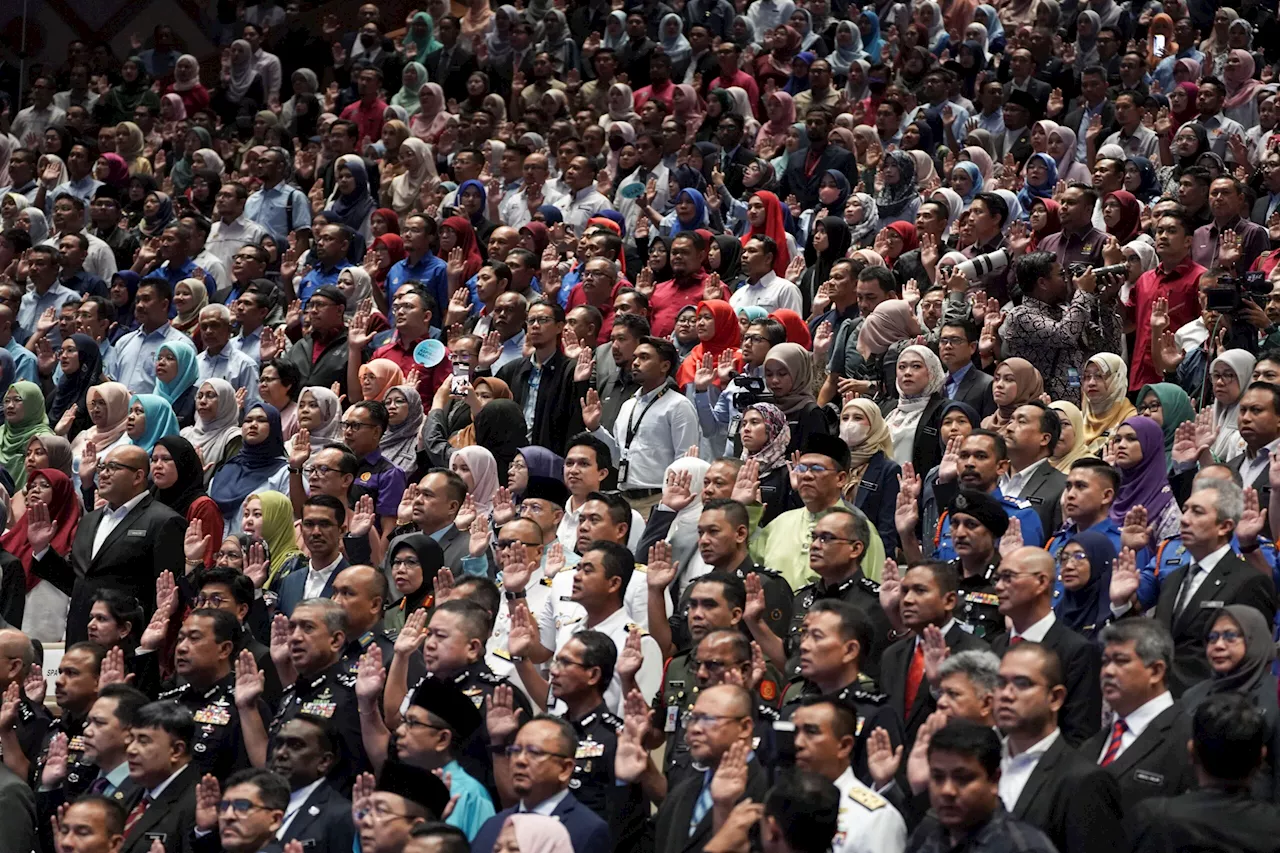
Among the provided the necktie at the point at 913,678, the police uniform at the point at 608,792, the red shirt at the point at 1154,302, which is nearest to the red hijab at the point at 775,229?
the red shirt at the point at 1154,302

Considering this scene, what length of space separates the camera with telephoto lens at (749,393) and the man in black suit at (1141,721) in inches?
126

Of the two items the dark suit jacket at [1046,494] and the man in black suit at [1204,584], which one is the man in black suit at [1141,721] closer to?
the man in black suit at [1204,584]

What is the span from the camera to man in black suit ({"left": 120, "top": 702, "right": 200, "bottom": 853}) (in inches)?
241

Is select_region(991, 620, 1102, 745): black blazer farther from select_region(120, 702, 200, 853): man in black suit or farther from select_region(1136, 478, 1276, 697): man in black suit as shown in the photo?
select_region(120, 702, 200, 853): man in black suit

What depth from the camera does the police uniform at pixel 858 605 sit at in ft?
21.1

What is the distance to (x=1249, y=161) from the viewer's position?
1163 centimetres

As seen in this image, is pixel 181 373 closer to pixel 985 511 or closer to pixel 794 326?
pixel 794 326

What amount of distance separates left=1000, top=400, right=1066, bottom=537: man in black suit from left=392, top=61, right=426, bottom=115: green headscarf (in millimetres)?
8792

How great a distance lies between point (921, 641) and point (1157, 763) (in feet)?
3.23

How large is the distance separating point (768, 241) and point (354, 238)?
2911mm

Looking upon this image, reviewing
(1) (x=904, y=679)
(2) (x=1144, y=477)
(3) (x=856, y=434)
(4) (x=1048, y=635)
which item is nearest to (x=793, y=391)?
(3) (x=856, y=434)

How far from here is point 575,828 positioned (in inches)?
213

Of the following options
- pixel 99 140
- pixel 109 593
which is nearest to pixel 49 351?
pixel 109 593

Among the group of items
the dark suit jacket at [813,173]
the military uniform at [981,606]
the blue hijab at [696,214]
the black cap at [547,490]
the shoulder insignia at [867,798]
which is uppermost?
the shoulder insignia at [867,798]
